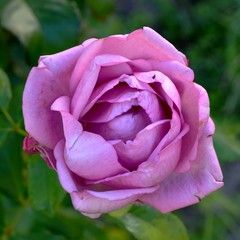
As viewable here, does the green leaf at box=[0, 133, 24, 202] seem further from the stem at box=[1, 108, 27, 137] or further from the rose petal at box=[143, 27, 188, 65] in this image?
the rose petal at box=[143, 27, 188, 65]

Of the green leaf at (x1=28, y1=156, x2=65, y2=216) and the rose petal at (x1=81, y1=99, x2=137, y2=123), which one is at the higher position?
the rose petal at (x1=81, y1=99, x2=137, y2=123)

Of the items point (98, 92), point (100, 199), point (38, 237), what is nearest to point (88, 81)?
point (98, 92)

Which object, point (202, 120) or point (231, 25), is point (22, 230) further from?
point (231, 25)

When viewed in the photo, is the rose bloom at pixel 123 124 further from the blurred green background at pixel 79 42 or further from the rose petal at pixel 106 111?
the blurred green background at pixel 79 42

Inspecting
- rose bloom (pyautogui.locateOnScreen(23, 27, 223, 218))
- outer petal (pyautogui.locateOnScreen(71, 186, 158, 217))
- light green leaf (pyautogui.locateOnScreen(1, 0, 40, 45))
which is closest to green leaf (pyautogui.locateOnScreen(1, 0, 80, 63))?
light green leaf (pyautogui.locateOnScreen(1, 0, 40, 45))

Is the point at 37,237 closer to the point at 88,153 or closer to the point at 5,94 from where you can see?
the point at 5,94

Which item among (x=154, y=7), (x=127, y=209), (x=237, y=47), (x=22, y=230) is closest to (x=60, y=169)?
(x=127, y=209)

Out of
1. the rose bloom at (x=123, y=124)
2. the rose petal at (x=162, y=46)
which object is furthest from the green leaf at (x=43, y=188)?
the rose petal at (x=162, y=46)
